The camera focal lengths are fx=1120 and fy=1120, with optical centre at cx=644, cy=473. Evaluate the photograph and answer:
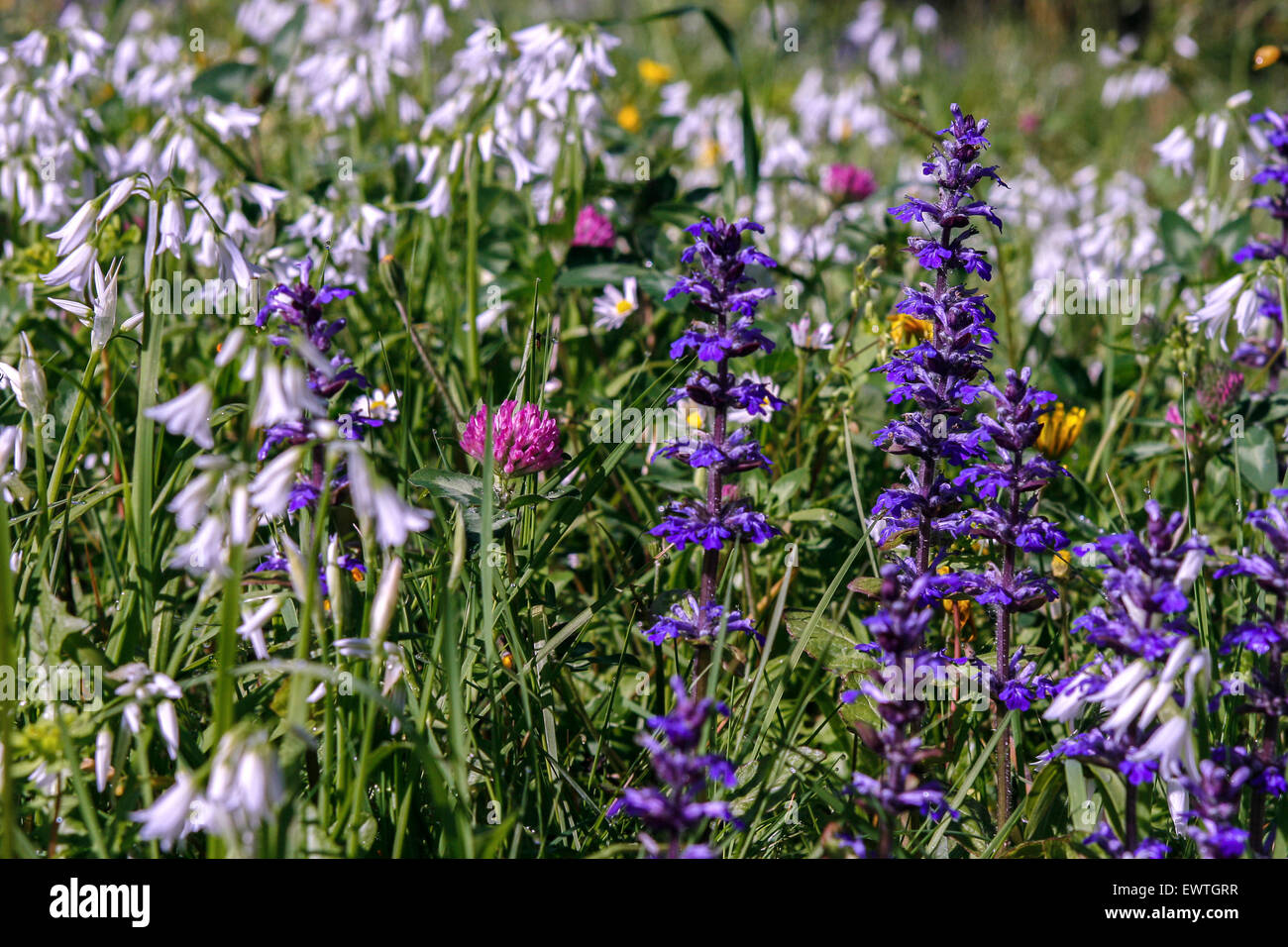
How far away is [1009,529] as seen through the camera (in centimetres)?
195

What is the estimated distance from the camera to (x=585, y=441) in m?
3.12

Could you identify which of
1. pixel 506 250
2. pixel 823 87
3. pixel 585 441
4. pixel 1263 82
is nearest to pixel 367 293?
pixel 506 250

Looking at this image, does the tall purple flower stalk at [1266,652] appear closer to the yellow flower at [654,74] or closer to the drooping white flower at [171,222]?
the drooping white flower at [171,222]

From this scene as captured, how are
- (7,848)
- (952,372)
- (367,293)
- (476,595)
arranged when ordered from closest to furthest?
(7,848)
(952,372)
(476,595)
(367,293)

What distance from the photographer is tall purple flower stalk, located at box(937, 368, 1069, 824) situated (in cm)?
190

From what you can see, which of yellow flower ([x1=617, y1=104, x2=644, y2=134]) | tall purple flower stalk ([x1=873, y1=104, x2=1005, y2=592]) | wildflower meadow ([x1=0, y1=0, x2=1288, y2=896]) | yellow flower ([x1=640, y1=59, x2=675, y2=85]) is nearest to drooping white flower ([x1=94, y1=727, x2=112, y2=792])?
wildflower meadow ([x1=0, y1=0, x2=1288, y2=896])

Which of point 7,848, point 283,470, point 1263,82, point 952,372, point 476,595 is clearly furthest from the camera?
point 1263,82

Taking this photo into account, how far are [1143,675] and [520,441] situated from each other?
3.79 ft

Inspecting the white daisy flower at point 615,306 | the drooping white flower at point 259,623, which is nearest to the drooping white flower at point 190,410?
the drooping white flower at point 259,623

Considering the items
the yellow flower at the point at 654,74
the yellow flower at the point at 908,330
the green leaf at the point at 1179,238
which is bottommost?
A: the yellow flower at the point at 908,330

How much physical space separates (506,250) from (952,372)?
2151 mm

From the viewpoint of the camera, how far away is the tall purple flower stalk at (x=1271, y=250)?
2553mm

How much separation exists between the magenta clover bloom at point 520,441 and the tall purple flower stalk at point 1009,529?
758mm
